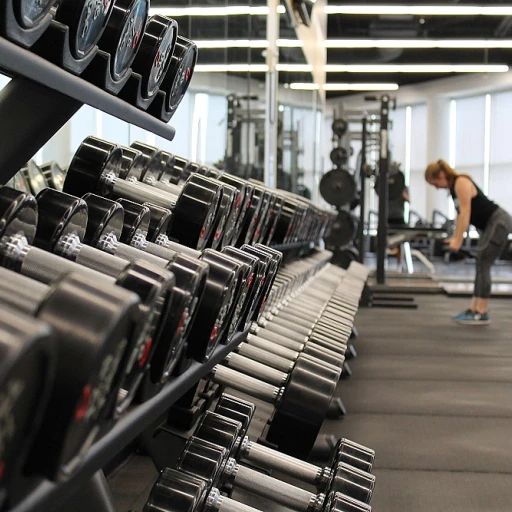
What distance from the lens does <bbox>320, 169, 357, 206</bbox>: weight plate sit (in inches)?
322

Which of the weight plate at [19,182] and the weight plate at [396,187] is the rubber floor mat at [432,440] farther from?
the weight plate at [396,187]

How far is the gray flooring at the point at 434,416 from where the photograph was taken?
7.64 feet

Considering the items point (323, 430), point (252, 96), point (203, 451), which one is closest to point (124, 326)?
point (203, 451)

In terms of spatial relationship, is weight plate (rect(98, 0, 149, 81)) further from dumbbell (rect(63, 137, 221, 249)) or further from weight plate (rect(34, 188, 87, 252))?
dumbbell (rect(63, 137, 221, 249))

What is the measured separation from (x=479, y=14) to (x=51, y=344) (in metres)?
11.1

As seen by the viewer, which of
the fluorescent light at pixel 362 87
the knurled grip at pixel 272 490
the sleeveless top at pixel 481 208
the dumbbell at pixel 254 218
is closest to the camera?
the knurled grip at pixel 272 490

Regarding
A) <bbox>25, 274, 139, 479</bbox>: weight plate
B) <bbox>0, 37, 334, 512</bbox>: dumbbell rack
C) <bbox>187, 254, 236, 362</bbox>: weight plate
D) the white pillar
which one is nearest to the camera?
<bbox>25, 274, 139, 479</bbox>: weight plate

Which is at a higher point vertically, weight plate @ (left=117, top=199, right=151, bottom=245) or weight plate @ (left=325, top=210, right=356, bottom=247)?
weight plate @ (left=117, top=199, right=151, bottom=245)

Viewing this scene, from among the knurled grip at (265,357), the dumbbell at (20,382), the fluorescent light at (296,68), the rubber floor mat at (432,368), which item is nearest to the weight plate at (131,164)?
the knurled grip at (265,357)

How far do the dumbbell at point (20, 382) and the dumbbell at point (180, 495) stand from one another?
2.21 feet

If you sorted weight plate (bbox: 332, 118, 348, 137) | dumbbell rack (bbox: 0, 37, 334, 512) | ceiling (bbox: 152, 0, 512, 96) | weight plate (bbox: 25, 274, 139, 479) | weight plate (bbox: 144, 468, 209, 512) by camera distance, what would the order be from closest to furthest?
weight plate (bbox: 25, 274, 139, 479) → dumbbell rack (bbox: 0, 37, 334, 512) → weight plate (bbox: 144, 468, 209, 512) → ceiling (bbox: 152, 0, 512, 96) → weight plate (bbox: 332, 118, 348, 137)

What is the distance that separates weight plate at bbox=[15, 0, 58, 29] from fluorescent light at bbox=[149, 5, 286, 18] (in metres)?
1.53

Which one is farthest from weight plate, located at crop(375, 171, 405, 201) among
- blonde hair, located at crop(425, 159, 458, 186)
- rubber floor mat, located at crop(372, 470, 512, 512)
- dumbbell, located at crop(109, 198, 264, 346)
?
dumbbell, located at crop(109, 198, 264, 346)

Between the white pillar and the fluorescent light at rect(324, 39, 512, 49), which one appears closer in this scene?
the fluorescent light at rect(324, 39, 512, 49)
